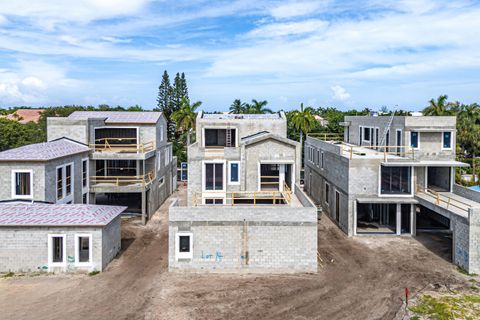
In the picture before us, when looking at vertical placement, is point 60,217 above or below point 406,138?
below

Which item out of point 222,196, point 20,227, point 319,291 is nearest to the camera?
point 319,291

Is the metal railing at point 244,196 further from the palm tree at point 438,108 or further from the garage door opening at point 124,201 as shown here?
the palm tree at point 438,108

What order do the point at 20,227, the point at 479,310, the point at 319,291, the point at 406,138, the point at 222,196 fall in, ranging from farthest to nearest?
the point at 406,138
the point at 222,196
the point at 20,227
the point at 319,291
the point at 479,310

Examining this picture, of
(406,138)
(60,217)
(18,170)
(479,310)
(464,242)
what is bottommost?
(479,310)

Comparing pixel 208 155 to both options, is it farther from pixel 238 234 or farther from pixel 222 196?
pixel 238 234

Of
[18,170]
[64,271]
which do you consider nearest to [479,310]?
[64,271]

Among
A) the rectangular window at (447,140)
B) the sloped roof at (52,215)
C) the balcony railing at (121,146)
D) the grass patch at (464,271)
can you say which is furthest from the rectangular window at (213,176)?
the rectangular window at (447,140)

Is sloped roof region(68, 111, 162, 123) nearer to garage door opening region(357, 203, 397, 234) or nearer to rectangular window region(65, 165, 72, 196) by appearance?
rectangular window region(65, 165, 72, 196)

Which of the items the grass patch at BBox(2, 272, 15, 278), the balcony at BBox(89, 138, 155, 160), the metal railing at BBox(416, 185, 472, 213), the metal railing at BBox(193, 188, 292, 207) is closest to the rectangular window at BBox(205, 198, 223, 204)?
the metal railing at BBox(193, 188, 292, 207)
